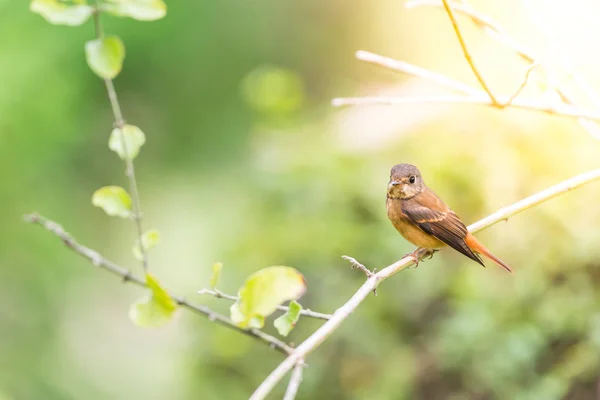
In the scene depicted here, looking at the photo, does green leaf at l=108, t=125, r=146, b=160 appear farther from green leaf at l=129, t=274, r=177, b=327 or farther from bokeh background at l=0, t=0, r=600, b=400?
bokeh background at l=0, t=0, r=600, b=400

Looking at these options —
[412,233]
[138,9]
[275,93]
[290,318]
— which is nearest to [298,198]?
[275,93]

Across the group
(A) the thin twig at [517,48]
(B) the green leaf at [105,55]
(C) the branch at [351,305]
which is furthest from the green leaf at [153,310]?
(A) the thin twig at [517,48]

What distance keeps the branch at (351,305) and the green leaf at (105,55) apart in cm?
37

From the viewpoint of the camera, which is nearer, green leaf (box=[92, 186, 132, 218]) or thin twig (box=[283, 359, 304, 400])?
thin twig (box=[283, 359, 304, 400])

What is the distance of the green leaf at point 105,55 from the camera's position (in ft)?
2.83

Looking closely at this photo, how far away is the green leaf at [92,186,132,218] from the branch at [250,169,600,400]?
0.27 m

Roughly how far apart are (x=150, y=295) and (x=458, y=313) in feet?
6.20

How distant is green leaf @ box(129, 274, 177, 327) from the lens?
909mm

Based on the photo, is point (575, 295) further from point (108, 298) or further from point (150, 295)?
point (108, 298)

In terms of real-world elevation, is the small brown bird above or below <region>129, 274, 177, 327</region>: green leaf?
above

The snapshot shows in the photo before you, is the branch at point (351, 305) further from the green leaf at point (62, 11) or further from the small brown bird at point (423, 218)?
the small brown bird at point (423, 218)

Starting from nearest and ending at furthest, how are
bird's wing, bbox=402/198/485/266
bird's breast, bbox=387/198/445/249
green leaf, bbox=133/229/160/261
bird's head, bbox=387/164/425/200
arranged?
green leaf, bbox=133/229/160/261, bird's wing, bbox=402/198/485/266, bird's breast, bbox=387/198/445/249, bird's head, bbox=387/164/425/200

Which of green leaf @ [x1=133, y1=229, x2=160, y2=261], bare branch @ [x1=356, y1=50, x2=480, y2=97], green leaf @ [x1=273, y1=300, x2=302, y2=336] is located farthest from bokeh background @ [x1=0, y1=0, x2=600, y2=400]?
green leaf @ [x1=133, y1=229, x2=160, y2=261]

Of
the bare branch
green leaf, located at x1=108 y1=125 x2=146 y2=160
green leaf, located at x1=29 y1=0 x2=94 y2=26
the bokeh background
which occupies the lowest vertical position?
green leaf, located at x1=108 y1=125 x2=146 y2=160
